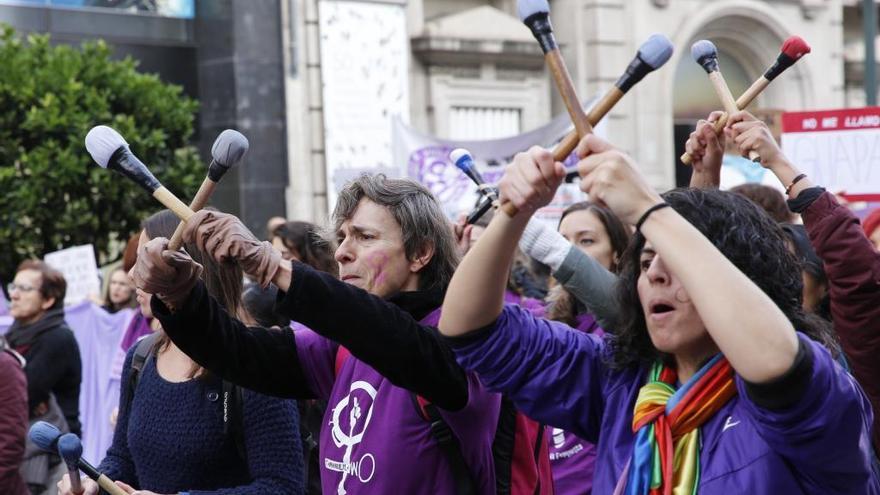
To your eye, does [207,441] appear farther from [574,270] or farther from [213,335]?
[574,270]

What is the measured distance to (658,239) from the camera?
97.7 inches

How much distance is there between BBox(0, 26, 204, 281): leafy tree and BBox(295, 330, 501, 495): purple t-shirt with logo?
26.5ft

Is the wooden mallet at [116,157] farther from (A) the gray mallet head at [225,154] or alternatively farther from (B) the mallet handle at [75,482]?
(B) the mallet handle at [75,482]

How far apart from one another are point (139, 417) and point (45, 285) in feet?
13.0

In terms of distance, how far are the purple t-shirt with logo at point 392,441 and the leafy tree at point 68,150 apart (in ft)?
26.5

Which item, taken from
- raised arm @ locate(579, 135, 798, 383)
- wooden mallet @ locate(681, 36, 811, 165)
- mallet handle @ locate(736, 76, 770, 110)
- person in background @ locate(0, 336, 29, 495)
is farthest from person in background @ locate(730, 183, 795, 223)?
raised arm @ locate(579, 135, 798, 383)

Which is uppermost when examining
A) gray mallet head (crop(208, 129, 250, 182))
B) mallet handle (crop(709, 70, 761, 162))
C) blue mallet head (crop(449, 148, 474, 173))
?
mallet handle (crop(709, 70, 761, 162))

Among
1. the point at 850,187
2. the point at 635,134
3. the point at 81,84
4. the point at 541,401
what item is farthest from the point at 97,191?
the point at 541,401

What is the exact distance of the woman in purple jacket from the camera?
242 cm

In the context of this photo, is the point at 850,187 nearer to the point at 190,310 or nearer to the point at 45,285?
the point at 45,285

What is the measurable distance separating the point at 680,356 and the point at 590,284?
1359 mm

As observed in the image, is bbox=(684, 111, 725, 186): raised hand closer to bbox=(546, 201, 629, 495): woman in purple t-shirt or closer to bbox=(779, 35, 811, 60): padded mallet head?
bbox=(779, 35, 811, 60): padded mallet head

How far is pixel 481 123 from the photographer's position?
16.9 meters

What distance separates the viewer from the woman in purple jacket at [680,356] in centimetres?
242
